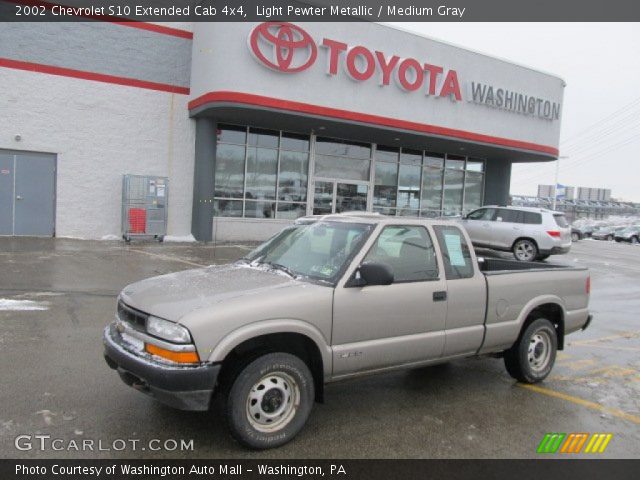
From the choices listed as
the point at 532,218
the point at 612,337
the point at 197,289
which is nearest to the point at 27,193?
the point at 197,289

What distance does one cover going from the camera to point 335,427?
4.23 metres

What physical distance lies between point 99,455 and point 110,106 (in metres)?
14.5

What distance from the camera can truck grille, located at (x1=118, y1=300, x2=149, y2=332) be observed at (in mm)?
3822

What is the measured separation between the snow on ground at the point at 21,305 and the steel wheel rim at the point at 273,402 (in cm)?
502

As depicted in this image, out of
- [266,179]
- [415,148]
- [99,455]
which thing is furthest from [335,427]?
[415,148]

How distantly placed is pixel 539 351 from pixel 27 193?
14734 millimetres

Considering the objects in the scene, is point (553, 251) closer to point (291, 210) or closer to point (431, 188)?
point (431, 188)

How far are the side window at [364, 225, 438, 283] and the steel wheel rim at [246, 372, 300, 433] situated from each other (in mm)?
1225

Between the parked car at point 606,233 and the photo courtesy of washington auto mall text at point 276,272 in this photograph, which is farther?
the parked car at point 606,233

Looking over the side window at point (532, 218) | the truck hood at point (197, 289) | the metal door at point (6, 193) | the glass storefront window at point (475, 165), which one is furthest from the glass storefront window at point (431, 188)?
the truck hood at point (197, 289)

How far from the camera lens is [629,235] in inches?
1612

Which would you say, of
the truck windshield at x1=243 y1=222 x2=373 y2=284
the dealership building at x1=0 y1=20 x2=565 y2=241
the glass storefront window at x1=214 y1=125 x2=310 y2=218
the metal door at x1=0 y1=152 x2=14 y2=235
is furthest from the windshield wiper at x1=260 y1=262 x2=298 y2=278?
the glass storefront window at x1=214 y1=125 x2=310 y2=218

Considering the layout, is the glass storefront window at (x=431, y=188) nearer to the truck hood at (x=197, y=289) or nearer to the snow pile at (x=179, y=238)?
the snow pile at (x=179, y=238)

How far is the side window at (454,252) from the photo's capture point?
16.3ft
